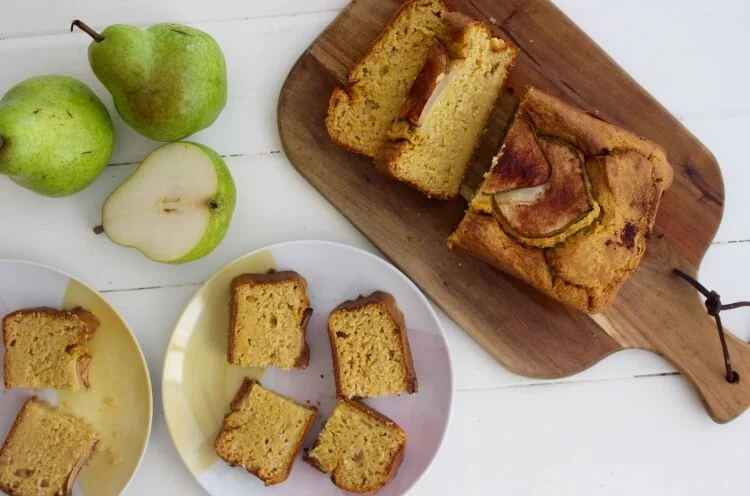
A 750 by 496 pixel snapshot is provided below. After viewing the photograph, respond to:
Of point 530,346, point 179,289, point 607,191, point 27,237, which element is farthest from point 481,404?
point 27,237

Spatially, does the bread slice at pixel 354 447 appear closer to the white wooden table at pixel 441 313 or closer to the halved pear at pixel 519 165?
the white wooden table at pixel 441 313

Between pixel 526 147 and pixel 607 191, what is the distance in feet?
0.81

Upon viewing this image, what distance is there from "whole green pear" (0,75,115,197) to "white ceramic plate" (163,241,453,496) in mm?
490

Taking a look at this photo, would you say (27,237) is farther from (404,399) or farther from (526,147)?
(526,147)

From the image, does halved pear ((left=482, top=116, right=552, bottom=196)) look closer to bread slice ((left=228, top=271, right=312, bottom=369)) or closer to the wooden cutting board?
the wooden cutting board

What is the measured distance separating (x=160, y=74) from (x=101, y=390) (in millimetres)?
990

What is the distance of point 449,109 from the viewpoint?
6.47 feet

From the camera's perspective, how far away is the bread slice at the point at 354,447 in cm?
203

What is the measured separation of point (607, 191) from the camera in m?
1.79

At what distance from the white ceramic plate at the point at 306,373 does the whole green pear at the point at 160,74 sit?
46 centimetres

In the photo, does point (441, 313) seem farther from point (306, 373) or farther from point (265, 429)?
point (265, 429)

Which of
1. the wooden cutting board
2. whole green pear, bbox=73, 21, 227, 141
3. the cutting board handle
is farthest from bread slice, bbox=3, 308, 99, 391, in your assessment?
the cutting board handle

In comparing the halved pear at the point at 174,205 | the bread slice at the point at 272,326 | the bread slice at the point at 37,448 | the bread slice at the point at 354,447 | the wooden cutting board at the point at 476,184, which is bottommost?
the bread slice at the point at 37,448

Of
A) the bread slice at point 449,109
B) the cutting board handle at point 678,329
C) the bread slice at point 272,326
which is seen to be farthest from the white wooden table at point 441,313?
the bread slice at point 449,109
